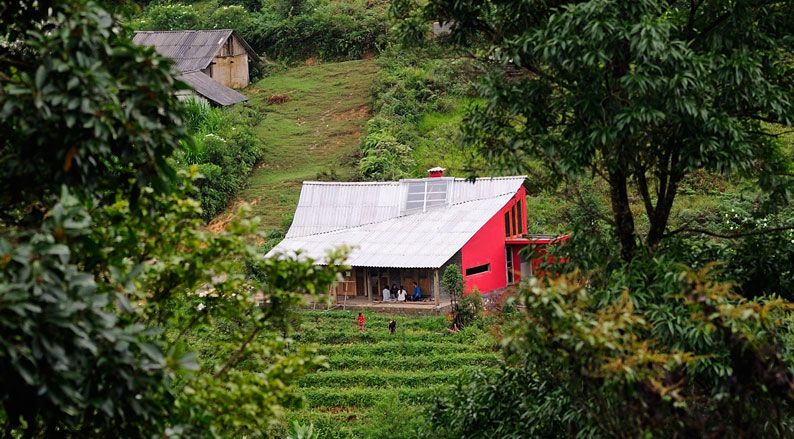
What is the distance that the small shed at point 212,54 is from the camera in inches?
1672

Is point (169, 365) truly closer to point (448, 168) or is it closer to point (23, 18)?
point (23, 18)

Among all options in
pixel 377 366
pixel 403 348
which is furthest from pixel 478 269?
pixel 377 366

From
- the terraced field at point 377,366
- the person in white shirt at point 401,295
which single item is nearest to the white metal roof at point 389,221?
the person in white shirt at point 401,295

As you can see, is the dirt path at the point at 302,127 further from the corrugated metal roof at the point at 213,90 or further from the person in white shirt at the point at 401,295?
the person in white shirt at the point at 401,295

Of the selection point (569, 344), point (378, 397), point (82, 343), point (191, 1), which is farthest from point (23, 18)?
point (191, 1)

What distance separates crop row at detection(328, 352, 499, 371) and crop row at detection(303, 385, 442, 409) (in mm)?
1440

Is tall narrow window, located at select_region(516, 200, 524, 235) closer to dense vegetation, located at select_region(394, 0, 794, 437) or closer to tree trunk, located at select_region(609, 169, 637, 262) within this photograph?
dense vegetation, located at select_region(394, 0, 794, 437)

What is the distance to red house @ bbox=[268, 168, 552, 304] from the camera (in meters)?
26.5

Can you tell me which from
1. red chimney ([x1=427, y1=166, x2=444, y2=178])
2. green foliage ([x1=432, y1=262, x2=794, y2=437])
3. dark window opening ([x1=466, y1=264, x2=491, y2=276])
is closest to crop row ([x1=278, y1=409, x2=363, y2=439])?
dark window opening ([x1=466, y1=264, x2=491, y2=276])

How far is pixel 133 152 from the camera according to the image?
6.16m

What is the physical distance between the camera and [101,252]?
6.27m

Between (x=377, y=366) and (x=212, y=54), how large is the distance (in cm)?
2537

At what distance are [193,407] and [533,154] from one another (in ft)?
14.0

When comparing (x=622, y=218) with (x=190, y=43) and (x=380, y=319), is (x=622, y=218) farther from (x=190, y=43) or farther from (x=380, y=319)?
(x=190, y=43)
